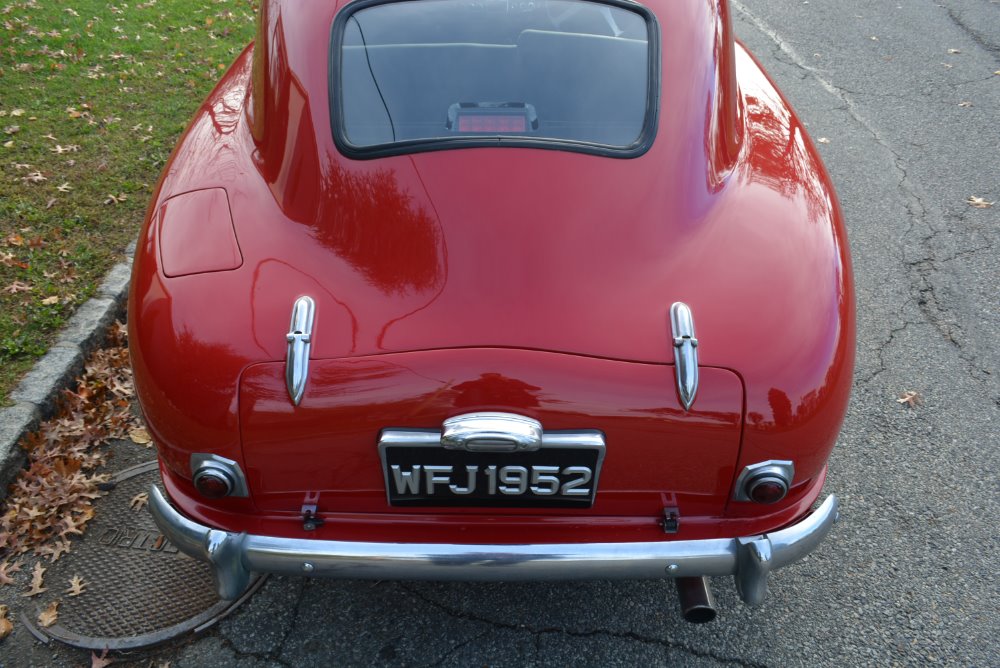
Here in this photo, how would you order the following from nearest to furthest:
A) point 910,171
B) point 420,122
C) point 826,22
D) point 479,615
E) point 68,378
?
point 420,122, point 479,615, point 68,378, point 910,171, point 826,22

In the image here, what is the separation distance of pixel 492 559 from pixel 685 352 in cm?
71

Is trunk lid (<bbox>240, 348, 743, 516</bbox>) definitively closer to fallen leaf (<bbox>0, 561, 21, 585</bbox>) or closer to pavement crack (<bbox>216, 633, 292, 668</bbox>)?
pavement crack (<bbox>216, 633, 292, 668</bbox>)

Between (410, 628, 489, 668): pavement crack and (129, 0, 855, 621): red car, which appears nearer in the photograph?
(129, 0, 855, 621): red car

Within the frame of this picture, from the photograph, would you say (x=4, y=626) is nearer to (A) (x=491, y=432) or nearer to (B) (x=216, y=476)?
(B) (x=216, y=476)

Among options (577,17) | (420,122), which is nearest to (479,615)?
(420,122)

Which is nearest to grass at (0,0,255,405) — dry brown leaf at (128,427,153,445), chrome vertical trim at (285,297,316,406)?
dry brown leaf at (128,427,153,445)

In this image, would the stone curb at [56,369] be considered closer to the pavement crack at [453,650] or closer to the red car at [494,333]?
the red car at [494,333]

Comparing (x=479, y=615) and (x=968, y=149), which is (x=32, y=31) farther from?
(x=968, y=149)

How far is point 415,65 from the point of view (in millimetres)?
2418

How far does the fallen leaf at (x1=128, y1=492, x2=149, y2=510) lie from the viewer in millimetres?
2842

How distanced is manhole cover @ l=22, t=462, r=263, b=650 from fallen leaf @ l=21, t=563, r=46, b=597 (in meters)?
0.02

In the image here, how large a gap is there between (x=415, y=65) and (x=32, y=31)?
17.9 feet

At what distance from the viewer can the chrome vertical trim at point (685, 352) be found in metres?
1.80

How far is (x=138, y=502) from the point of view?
286 cm
